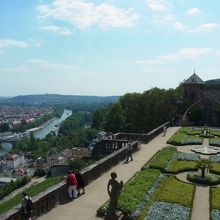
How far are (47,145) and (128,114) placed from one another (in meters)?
105

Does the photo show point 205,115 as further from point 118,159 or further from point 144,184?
point 144,184

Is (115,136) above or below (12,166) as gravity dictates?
above

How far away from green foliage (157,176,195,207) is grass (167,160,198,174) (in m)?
2.11

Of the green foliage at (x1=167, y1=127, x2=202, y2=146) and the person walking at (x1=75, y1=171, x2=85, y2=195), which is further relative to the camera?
the green foliage at (x1=167, y1=127, x2=202, y2=146)

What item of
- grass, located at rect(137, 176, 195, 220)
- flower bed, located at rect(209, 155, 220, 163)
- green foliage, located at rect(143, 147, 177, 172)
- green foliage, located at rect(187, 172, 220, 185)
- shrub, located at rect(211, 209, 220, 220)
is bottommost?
shrub, located at rect(211, 209, 220, 220)

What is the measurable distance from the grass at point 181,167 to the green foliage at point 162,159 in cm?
52

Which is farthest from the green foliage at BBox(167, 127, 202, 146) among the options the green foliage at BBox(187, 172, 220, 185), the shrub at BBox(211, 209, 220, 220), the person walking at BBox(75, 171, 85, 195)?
the shrub at BBox(211, 209, 220, 220)

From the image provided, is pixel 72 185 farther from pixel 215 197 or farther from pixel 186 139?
pixel 186 139

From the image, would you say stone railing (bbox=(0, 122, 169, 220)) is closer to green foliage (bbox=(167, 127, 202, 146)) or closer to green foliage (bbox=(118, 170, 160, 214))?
green foliage (bbox=(118, 170, 160, 214))

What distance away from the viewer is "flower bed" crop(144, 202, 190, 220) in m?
15.4

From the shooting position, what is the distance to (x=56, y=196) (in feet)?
56.0

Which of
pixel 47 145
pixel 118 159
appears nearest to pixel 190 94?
pixel 118 159

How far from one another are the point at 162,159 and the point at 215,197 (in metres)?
8.35

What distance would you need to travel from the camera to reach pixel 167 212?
16.0 meters
